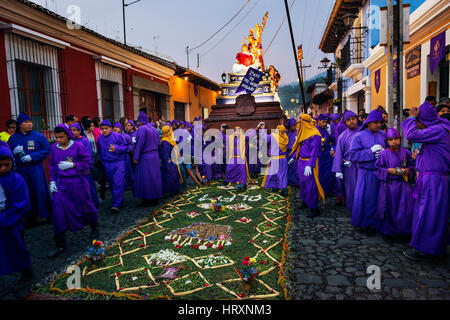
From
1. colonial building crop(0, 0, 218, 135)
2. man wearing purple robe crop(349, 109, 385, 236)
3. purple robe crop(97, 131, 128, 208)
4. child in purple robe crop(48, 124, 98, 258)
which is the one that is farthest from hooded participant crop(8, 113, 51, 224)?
man wearing purple robe crop(349, 109, 385, 236)

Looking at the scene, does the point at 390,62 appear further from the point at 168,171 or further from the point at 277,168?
the point at 168,171

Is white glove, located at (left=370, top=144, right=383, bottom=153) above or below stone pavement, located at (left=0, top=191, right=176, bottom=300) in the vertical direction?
above

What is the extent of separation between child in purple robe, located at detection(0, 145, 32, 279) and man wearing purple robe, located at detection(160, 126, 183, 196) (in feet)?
13.8

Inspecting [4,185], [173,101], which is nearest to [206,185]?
[4,185]

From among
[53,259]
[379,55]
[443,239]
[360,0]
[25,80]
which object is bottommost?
[53,259]

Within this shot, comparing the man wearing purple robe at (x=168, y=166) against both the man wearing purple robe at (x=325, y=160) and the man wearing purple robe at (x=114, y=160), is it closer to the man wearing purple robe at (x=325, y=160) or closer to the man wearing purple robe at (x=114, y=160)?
the man wearing purple robe at (x=114, y=160)

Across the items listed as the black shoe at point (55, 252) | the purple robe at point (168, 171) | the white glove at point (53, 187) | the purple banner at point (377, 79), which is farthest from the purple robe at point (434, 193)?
the purple banner at point (377, 79)

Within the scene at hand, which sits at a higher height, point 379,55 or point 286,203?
point 379,55

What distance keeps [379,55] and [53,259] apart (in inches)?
490

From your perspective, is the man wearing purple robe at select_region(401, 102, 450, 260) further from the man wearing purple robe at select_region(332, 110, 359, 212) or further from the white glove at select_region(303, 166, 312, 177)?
the white glove at select_region(303, 166, 312, 177)

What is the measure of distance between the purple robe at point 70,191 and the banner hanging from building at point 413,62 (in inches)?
365

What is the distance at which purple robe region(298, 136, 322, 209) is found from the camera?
5605mm

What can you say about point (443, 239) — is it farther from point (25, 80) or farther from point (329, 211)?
point (25, 80)

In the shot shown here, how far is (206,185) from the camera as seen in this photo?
898 centimetres
